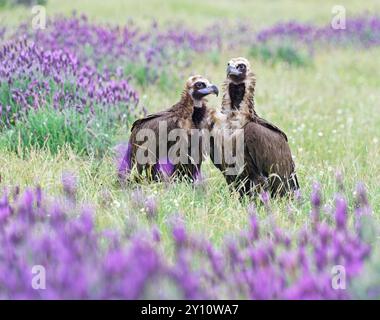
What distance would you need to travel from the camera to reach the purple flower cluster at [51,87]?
665 cm

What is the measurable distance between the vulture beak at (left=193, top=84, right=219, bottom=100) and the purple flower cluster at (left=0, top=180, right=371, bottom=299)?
6.02 ft

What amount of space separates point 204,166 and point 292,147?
1201mm

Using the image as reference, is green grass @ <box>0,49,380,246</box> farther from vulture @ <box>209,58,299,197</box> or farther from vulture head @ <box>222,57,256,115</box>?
vulture head @ <box>222,57,256,115</box>

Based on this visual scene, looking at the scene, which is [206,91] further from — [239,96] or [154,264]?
[154,264]

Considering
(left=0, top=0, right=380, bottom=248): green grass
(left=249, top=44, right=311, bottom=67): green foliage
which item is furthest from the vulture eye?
(left=249, top=44, right=311, bottom=67): green foliage

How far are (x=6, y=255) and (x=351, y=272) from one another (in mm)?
1466

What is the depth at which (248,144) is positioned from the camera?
541 centimetres

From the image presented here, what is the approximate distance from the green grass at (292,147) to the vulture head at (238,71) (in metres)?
0.76

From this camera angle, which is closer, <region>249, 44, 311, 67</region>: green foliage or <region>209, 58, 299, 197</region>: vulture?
<region>209, 58, 299, 197</region>: vulture

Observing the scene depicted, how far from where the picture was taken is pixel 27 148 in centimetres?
581

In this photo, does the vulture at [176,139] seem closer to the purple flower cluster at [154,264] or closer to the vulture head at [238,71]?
the vulture head at [238,71]

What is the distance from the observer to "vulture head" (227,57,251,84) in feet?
18.1
